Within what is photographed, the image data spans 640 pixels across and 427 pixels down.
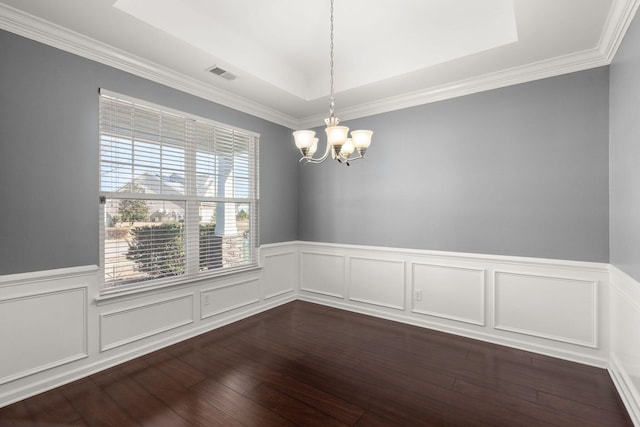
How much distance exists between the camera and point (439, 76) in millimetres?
3189

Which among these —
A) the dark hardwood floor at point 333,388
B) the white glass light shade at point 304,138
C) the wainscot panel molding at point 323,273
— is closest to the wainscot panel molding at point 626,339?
the dark hardwood floor at point 333,388

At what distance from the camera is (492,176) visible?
3201mm

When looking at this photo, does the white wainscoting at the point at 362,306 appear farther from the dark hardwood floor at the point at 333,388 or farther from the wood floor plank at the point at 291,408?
the wood floor plank at the point at 291,408

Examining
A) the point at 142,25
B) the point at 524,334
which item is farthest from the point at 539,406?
the point at 142,25

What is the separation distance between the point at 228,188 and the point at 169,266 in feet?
3.68

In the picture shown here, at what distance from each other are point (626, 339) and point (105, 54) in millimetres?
4705

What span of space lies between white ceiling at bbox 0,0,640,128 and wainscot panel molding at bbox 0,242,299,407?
191 centimetres

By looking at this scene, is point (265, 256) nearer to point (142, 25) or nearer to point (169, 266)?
point (169, 266)

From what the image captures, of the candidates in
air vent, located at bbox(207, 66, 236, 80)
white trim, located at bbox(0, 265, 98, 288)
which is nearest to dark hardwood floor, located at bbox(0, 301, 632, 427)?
white trim, located at bbox(0, 265, 98, 288)

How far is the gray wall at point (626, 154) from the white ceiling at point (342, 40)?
0.23 m

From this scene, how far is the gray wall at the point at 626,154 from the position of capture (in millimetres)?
1995

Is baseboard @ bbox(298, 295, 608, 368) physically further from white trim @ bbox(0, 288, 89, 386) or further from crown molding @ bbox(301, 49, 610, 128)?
white trim @ bbox(0, 288, 89, 386)

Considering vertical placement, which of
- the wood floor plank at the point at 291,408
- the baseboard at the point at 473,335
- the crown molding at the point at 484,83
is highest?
the crown molding at the point at 484,83

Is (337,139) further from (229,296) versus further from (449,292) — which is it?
(229,296)
